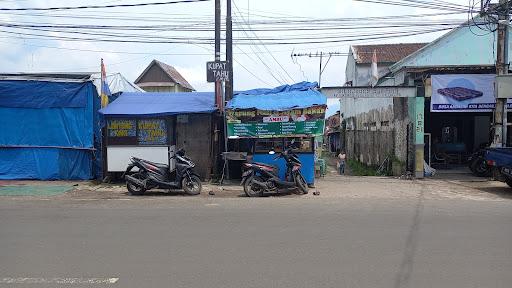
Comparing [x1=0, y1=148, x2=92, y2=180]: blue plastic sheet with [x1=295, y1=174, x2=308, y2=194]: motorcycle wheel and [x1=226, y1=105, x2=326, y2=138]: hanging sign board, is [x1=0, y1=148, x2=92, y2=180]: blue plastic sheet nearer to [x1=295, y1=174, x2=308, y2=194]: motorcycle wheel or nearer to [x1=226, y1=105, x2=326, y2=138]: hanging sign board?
[x1=226, y1=105, x2=326, y2=138]: hanging sign board

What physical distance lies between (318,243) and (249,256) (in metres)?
1.17

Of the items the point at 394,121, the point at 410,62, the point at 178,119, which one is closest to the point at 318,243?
the point at 178,119

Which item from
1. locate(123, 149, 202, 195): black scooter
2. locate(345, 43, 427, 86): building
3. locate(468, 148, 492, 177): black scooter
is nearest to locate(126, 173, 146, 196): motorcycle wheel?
locate(123, 149, 202, 195): black scooter

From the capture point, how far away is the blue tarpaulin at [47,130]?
15.5 meters

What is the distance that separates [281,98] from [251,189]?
3695 mm

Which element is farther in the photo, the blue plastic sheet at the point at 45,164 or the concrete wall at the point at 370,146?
the concrete wall at the point at 370,146

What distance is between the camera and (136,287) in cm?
492

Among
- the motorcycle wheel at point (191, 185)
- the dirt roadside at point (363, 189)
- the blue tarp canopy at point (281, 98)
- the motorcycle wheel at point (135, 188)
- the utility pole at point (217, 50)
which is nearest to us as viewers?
the dirt roadside at point (363, 189)

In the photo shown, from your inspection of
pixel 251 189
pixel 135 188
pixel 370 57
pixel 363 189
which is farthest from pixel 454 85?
pixel 370 57

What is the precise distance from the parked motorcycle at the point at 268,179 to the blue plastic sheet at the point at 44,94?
6.45 meters

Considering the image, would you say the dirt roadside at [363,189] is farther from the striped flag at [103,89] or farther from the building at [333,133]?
the building at [333,133]

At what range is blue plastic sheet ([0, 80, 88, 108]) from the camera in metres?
15.4

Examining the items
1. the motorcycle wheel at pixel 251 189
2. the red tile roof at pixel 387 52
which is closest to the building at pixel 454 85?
the motorcycle wheel at pixel 251 189

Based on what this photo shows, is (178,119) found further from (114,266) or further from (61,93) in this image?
(114,266)
